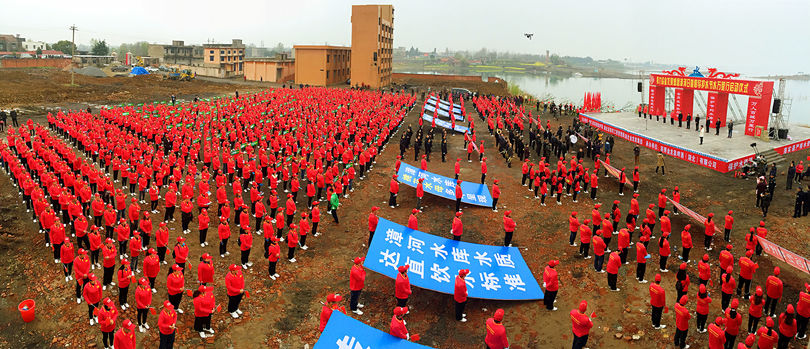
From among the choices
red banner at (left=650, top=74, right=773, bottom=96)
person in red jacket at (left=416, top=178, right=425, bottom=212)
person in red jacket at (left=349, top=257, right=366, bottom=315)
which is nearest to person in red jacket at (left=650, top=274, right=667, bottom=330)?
person in red jacket at (left=349, top=257, right=366, bottom=315)

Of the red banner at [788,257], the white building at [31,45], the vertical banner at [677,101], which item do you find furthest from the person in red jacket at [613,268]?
the white building at [31,45]

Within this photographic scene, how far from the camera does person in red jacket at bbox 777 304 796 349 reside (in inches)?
336

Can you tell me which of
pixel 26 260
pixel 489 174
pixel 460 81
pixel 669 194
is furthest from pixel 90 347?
pixel 460 81

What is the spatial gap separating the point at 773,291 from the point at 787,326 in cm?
148

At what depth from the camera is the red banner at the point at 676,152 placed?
72.0ft

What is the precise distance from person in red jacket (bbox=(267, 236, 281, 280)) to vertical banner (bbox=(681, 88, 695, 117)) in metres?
31.2

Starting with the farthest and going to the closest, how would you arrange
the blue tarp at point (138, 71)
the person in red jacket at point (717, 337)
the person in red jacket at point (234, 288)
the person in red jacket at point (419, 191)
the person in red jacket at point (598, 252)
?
the blue tarp at point (138, 71), the person in red jacket at point (419, 191), the person in red jacket at point (598, 252), the person in red jacket at point (234, 288), the person in red jacket at point (717, 337)

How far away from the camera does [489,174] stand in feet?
72.6

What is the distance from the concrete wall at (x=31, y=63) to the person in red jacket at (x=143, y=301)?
79.3 metres

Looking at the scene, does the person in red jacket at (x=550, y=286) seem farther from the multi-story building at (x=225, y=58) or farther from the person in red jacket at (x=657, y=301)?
the multi-story building at (x=225, y=58)

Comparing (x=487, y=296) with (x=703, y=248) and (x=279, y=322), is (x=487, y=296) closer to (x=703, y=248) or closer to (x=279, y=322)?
(x=279, y=322)

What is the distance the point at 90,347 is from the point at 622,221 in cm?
1504

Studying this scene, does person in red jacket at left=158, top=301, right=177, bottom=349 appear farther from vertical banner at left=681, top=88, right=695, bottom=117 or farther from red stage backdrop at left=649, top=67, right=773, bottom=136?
vertical banner at left=681, top=88, right=695, bottom=117

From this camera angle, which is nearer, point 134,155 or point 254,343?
point 254,343
